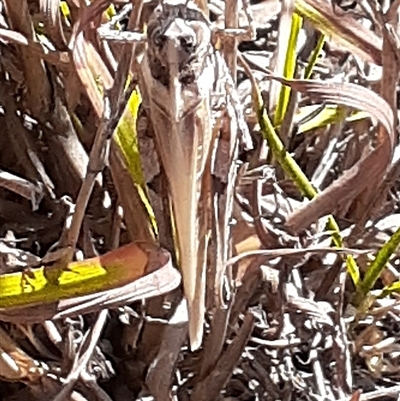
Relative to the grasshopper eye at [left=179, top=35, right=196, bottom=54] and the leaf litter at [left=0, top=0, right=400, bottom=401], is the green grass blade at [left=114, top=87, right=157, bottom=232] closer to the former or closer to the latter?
the leaf litter at [left=0, top=0, right=400, bottom=401]

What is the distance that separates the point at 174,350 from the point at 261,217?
0.11m

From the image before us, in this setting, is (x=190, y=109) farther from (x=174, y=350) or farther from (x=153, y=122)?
(x=174, y=350)

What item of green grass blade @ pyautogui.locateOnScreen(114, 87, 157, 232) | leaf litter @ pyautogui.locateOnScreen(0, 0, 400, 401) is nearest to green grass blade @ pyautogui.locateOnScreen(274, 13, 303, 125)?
leaf litter @ pyautogui.locateOnScreen(0, 0, 400, 401)

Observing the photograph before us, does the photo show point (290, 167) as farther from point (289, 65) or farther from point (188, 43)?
point (188, 43)

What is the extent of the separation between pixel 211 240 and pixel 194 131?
9 centimetres

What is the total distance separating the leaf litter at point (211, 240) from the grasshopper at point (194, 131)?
2cm

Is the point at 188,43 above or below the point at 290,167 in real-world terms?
above

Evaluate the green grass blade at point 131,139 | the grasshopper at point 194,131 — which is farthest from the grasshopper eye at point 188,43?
the green grass blade at point 131,139

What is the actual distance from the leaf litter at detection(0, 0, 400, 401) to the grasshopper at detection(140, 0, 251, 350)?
2 centimetres

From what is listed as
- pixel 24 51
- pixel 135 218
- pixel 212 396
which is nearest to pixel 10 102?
pixel 24 51

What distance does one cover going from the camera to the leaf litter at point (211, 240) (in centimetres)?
62

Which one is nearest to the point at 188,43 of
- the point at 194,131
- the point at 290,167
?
the point at 194,131

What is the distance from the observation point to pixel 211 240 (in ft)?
1.94

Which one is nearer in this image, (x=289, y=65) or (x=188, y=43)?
(x=188, y=43)
